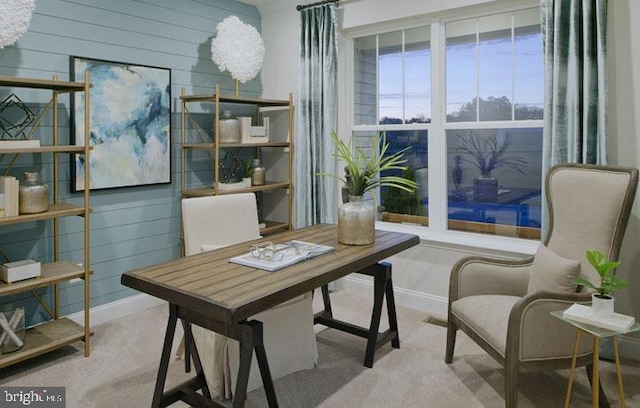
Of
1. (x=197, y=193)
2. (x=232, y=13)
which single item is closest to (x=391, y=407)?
(x=197, y=193)

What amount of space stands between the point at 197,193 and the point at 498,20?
2.66 m

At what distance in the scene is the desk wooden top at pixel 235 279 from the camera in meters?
1.86

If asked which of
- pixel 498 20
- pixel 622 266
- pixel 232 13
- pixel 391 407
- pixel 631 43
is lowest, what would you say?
pixel 391 407

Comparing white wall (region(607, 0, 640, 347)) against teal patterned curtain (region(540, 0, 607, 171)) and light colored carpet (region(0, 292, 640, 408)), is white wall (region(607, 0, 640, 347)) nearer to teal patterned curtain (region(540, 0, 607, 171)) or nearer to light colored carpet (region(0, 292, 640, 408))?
teal patterned curtain (region(540, 0, 607, 171))

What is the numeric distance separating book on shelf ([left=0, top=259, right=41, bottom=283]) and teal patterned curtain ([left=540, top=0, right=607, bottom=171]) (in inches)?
126

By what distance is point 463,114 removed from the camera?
3.78m

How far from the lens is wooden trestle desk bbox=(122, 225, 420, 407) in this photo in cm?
189

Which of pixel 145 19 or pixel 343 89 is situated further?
pixel 343 89

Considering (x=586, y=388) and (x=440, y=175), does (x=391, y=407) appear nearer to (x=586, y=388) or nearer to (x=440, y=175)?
(x=586, y=388)

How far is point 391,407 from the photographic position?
2.46 metres

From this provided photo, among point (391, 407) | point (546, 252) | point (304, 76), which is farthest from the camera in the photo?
point (304, 76)

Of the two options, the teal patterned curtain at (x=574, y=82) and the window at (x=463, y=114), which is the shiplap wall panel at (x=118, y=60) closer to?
the window at (x=463, y=114)

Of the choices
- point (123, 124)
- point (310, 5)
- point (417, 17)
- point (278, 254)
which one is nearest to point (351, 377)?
point (278, 254)

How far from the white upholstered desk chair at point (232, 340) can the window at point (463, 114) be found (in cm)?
157
